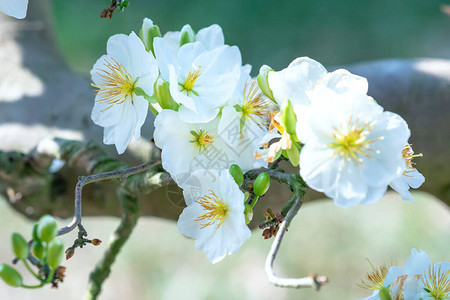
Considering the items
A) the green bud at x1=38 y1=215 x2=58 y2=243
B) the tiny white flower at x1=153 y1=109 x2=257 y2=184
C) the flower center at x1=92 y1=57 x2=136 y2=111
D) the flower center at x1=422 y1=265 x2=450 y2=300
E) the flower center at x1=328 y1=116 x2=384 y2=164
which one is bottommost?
the flower center at x1=422 y1=265 x2=450 y2=300

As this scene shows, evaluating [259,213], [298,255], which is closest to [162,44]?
[259,213]

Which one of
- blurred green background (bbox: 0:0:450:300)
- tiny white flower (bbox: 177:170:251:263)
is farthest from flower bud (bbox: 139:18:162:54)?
blurred green background (bbox: 0:0:450:300)

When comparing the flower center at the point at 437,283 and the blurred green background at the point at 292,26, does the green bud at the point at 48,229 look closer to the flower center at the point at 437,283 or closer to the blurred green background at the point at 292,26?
the flower center at the point at 437,283

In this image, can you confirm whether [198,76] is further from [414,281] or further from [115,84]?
[414,281]

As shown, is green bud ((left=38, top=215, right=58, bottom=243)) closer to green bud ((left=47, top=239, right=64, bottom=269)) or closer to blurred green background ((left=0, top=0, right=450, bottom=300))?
green bud ((left=47, top=239, right=64, bottom=269))

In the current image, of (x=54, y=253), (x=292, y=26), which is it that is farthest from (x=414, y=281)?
(x=292, y=26)

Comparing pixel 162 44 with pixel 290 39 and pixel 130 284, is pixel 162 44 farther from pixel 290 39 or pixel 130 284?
pixel 290 39
